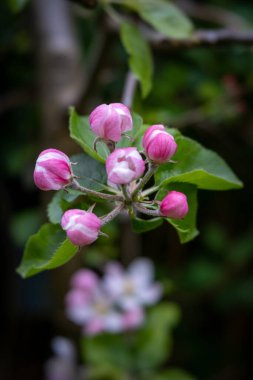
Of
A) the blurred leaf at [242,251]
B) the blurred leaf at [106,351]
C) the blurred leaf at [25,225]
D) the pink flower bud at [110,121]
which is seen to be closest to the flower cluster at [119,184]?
the pink flower bud at [110,121]

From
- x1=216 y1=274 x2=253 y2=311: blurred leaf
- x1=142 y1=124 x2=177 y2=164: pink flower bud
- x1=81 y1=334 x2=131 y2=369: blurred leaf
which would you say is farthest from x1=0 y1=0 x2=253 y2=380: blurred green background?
x1=142 y1=124 x2=177 y2=164: pink flower bud

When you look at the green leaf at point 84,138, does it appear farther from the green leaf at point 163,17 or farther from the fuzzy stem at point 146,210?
the green leaf at point 163,17

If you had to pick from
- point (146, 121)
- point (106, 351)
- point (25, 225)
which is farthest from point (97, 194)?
point (25, 225)

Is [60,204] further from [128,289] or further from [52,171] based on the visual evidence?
[128,289]

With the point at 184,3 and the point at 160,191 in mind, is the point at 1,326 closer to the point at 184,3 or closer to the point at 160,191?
the point at 184,3

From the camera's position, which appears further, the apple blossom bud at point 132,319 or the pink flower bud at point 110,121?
the apple blossom bud at point 132,319

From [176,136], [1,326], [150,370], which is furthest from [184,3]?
[1,326]
